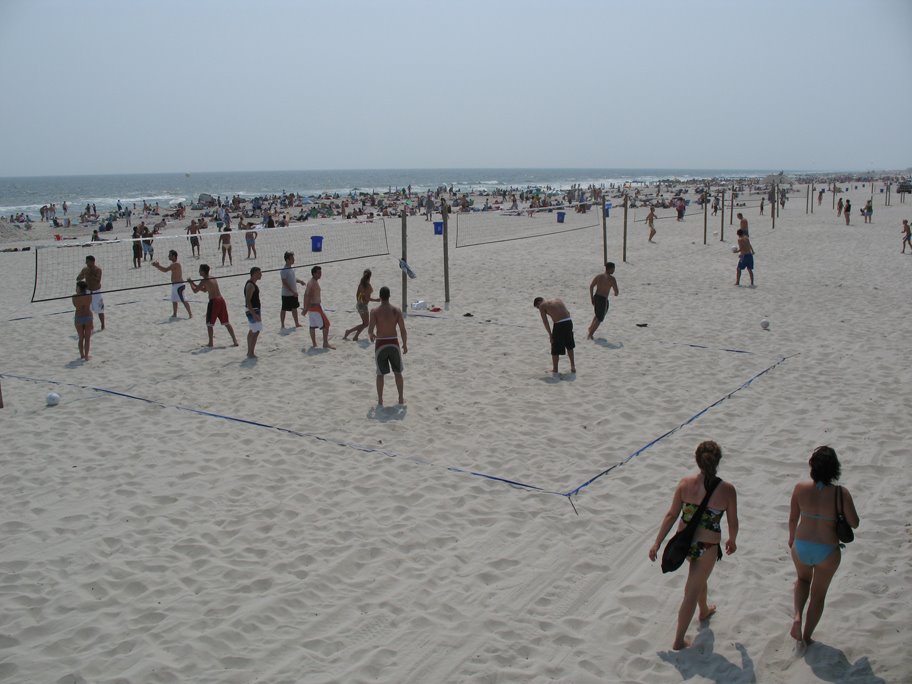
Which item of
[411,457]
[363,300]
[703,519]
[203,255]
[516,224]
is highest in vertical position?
[516,224]

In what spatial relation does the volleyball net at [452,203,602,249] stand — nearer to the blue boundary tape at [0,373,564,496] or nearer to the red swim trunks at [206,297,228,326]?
the red swim trunks at [206,297,228,326]

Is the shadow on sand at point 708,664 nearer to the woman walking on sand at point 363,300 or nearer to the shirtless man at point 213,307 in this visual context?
the woman walking on sand at point 363,300

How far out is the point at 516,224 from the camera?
33.6 metres

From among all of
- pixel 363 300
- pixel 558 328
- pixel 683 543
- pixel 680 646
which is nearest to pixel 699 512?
pixel 683 543

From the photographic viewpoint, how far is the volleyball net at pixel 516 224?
92.8 feet

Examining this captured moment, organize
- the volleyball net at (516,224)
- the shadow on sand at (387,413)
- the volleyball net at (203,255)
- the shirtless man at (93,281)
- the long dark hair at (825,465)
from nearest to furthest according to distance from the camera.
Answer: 1. the long dark hair at (825,465)
2. the shadow on sand at (387,413)
3. the shirtless man at (93,281)
4. the volleyball net at (203,255)
5. the volleyball net at (516,224)


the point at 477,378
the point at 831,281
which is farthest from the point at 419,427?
the point at 831,281

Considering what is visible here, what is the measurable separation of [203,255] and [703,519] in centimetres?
2275

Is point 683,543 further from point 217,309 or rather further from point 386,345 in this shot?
point 217,309

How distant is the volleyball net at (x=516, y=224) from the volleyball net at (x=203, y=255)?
149 inches

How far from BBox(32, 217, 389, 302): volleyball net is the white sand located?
22.6 ft

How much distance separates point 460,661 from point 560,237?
79.0 ft

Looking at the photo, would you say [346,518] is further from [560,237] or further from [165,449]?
[560,237]

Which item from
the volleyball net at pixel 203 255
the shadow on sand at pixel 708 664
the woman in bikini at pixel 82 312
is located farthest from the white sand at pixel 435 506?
the volleyball net at pixel 203 255
